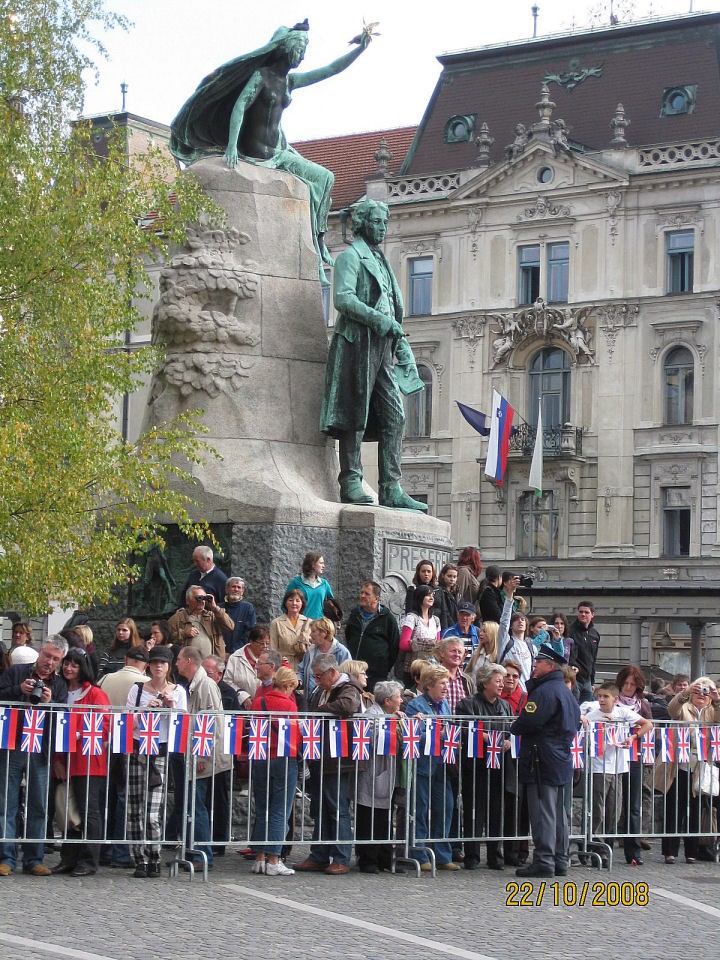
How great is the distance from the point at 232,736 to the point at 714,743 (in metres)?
4.06

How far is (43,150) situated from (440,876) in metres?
10.5

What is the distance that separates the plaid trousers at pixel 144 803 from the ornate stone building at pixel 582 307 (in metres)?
37.1

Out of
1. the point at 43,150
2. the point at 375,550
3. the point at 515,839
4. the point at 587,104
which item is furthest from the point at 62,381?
the point at 587,104

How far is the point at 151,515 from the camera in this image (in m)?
14.9

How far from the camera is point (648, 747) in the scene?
13.3 meters

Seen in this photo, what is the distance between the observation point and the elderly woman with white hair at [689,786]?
43.9ft

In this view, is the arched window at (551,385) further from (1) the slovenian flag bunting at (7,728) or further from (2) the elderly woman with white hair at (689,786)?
(1) the slovenian flag bunting at (7,728)

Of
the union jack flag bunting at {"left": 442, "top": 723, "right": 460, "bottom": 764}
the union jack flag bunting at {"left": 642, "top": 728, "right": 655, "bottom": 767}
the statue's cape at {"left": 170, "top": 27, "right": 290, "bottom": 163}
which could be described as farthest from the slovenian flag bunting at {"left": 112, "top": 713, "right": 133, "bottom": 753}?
the statue's cape at {"left": 170, "top": 27, "right": 290, "bottom": 163}

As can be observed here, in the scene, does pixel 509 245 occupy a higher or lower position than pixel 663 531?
higher

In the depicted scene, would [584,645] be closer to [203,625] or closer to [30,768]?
[203,625]

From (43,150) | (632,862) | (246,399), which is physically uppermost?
(43,150)

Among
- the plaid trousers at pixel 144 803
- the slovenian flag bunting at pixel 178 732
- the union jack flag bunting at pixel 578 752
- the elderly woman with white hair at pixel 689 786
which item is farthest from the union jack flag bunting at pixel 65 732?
the elderly woman with white hair at pixel 689 786

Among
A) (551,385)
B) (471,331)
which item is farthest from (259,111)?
(471,331)

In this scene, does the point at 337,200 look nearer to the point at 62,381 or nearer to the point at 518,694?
the point at 62,381
